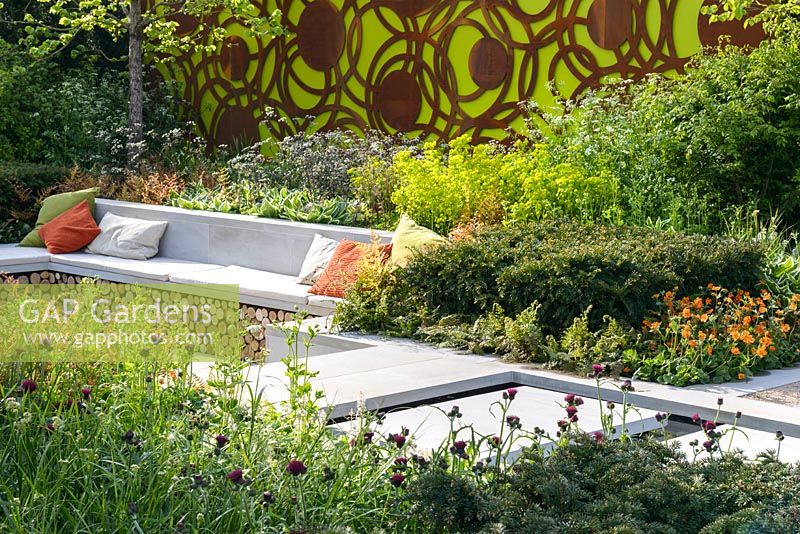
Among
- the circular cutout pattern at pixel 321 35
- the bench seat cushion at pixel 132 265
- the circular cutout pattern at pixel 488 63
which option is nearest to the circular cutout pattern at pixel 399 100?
the circular cutout pattern at pixel 488 63

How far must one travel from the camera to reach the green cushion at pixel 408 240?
7098 mm

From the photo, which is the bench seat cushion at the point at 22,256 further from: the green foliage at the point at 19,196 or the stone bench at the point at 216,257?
the green foliage at the point at 19,196

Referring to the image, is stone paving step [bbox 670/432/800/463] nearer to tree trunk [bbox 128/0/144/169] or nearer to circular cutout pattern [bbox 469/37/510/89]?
circular cutout pattern [bbox 469/37/510/89]

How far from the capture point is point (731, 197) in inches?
316

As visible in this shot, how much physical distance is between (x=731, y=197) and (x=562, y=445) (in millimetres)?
5027

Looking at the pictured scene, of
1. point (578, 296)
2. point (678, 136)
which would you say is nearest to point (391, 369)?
point (578, 296)

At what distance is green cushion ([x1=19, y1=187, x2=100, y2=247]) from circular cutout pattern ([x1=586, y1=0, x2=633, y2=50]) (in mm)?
5085

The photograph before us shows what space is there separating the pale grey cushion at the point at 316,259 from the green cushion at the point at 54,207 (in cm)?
304

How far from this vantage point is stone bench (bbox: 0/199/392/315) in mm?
8234

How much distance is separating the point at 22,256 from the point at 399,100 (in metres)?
4.25

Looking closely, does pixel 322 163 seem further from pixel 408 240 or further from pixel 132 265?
pixel 408 240

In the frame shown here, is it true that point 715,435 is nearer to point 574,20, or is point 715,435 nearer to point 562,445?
point 562,445

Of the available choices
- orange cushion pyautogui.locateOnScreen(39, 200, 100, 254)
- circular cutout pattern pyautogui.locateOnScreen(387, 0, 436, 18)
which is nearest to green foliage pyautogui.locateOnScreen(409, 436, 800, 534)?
orange cushion pyautogui.locateOnScreen(39, 200, 100, 254)

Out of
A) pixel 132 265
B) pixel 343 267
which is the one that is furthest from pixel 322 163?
pixel 343 267
